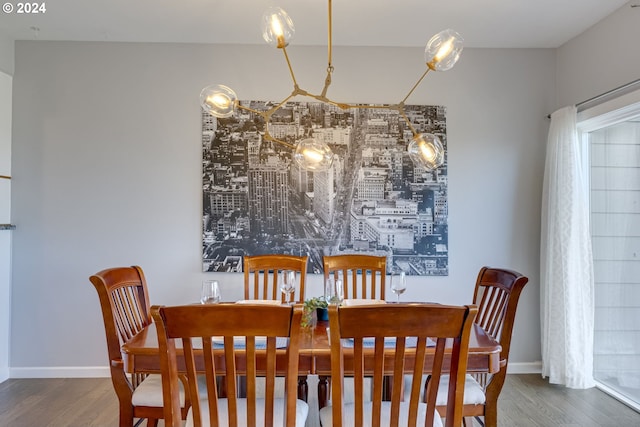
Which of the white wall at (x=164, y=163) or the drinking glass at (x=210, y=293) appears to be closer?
the drinking glass at (x=210, y=293)

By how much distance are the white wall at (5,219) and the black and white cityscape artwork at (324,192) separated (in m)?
1.47

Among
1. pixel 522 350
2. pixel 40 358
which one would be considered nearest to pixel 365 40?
pixel 522 350

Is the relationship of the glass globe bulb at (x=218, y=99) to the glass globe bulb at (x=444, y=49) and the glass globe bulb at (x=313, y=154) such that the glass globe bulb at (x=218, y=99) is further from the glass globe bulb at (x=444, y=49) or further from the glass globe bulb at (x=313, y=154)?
the glass globe bulb at (x=444, y=49)

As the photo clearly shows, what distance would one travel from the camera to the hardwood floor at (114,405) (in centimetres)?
233

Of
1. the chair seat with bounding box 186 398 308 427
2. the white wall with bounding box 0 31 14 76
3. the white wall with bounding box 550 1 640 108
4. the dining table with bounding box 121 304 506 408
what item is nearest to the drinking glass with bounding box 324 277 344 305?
the dining table with bounding box 121 304 506 408

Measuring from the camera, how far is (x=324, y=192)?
304 centimetres

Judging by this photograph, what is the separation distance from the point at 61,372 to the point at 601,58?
4.60m

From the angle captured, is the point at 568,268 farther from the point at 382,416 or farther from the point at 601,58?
the point at 382,416

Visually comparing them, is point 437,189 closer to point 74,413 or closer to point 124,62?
point 124,62

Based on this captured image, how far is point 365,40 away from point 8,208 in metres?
3.04

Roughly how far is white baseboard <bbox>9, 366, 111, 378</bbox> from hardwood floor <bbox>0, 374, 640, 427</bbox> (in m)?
0.04

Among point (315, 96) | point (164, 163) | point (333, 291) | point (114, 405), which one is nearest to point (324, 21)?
point (315, 96)

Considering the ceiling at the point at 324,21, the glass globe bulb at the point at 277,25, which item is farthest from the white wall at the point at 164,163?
the glass globe bulb at the point at 277,25

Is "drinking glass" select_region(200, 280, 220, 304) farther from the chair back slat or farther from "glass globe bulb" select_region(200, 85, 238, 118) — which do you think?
the chair back slat
